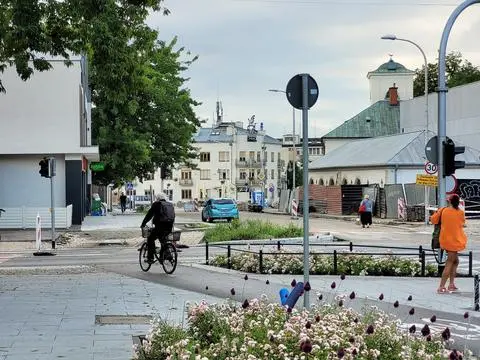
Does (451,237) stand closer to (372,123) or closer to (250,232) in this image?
(250,232)

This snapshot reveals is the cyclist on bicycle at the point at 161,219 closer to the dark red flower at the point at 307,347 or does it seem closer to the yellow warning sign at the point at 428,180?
the dark red flower at the point at 307,347

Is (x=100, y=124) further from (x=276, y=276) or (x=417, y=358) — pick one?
(x=417, y=358)

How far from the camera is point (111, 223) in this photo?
39.7 meters

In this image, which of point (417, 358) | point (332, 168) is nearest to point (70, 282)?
point (417, 358)

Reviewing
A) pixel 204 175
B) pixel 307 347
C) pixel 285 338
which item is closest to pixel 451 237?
pixel 285 338

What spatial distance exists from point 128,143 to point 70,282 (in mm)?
33804

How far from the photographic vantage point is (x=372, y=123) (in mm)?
100000

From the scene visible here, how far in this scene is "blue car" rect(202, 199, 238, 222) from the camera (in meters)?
47.3

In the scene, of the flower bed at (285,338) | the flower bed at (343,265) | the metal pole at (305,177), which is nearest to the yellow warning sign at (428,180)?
the flower bed at (343,265)

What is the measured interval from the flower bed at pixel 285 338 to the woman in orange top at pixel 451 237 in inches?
286

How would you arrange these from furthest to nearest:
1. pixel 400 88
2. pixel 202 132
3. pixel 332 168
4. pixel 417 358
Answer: pixel 202 132 < pixel 400 88 < pixel 332 168 < pixel 417 358

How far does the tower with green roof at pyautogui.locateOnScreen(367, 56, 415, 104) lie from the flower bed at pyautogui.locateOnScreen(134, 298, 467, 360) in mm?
101447

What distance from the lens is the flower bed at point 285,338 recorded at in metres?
5.47

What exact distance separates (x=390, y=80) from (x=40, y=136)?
77794mm
